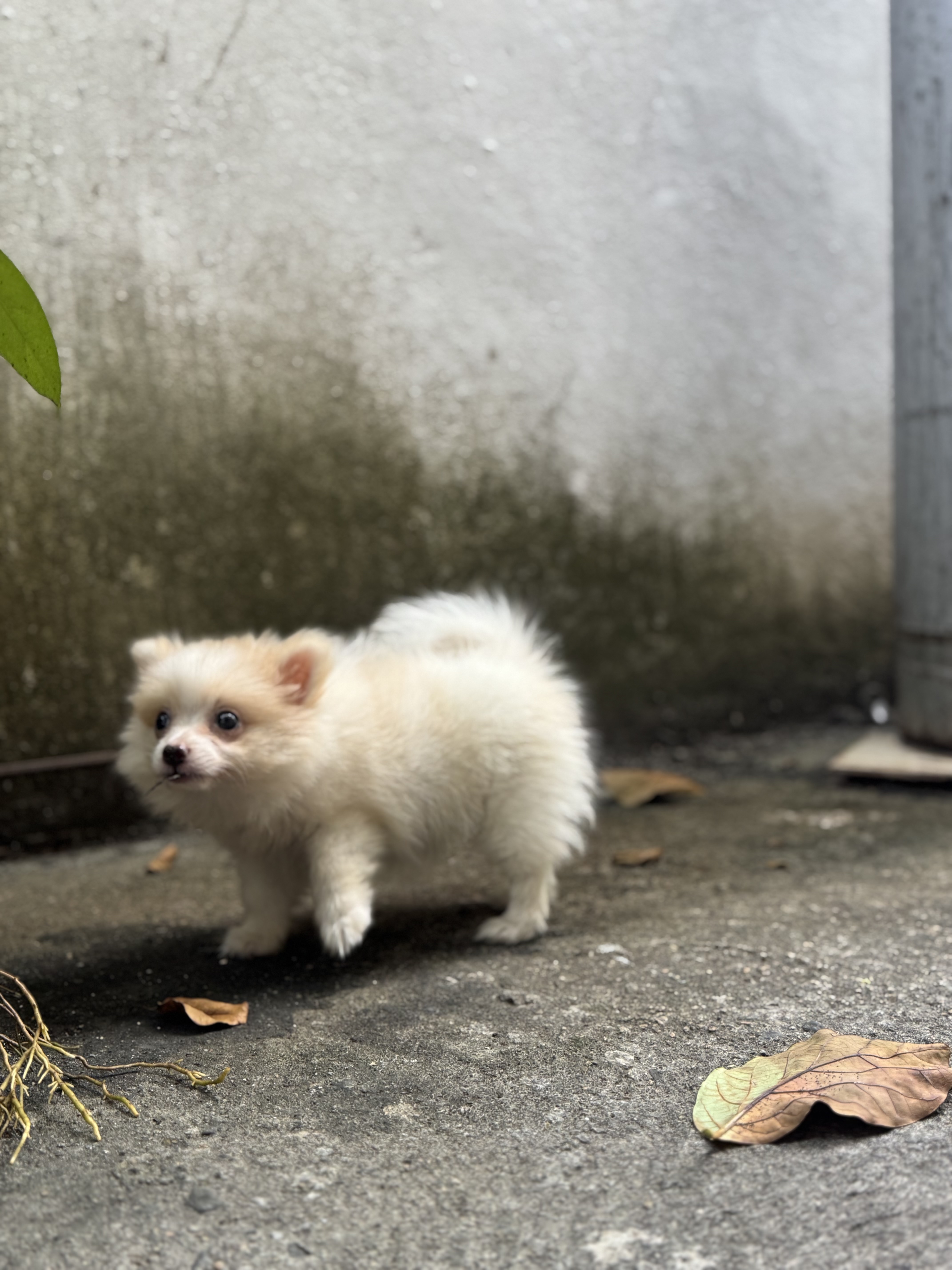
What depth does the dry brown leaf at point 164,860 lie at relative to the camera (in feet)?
9.26

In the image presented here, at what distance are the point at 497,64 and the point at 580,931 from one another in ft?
8.46

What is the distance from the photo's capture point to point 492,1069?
1.72 m

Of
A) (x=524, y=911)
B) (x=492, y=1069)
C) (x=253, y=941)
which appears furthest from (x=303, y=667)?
(x=492, y=1069)

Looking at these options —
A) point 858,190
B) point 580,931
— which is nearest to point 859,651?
point 858,190

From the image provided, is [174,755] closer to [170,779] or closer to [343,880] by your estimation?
[170,779]

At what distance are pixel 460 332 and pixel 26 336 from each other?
1.94 meters

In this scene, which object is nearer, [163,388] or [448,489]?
[163,388]

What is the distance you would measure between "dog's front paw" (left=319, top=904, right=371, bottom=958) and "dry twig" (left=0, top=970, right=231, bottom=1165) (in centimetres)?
37

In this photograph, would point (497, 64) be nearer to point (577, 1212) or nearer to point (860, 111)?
point (860, 111)

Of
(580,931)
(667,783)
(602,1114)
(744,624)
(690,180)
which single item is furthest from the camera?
(744,624)

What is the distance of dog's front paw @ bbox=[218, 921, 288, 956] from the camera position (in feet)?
7.27

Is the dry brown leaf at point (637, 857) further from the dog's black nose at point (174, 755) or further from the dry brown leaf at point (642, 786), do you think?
the dog's black nose at point (174, 755)

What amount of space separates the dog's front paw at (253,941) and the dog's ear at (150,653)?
1.81ft

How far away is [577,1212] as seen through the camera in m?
1.36
